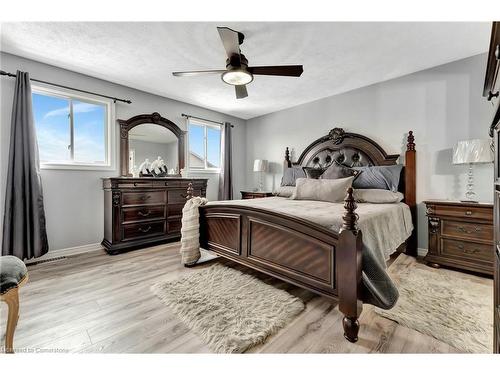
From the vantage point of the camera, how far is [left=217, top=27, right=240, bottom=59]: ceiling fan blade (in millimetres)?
1642

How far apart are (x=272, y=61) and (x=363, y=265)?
2349mm

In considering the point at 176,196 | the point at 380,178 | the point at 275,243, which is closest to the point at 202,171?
the point at 176,196

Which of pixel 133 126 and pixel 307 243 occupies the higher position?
pixel 133 126

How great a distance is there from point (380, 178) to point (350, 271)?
2055mm

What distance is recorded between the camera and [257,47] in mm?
2340

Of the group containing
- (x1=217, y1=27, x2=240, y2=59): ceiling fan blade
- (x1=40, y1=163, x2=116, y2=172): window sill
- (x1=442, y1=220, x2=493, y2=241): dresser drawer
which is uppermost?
(x1=217, y1=27, x2=240, y2=59): ceiling fan blade

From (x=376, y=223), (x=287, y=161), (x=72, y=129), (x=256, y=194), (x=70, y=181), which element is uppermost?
(x=72, y=129)

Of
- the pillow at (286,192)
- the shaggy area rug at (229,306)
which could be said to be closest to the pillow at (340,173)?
the pillow at (286,192)

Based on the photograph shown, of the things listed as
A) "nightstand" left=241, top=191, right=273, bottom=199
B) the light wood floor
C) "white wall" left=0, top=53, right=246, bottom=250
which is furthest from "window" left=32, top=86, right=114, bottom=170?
"nightstand" left=241, top=191, right=273, bottom=199

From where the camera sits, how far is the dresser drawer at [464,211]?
86.6 inches

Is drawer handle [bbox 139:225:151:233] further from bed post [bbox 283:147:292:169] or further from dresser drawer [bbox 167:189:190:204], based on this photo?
bed post [bbox 283:147:292:169]

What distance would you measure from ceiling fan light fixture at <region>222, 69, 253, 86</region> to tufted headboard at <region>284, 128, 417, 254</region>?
205 cm

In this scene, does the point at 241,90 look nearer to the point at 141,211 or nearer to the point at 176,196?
the point at 176,196
